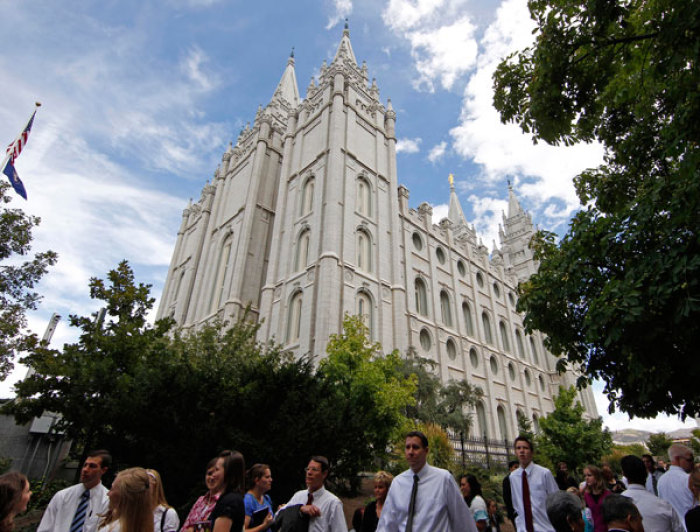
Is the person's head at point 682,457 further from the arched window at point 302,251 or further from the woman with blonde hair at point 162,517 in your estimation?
the arched window at point 302,251

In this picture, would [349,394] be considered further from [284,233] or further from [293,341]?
[284,233]

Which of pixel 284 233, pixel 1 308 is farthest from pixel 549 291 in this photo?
pixel 284 233

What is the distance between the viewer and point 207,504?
336 centimetres

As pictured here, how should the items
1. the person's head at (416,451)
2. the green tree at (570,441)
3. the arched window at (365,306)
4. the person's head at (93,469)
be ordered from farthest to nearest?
the arched window at (365,306), the green tree at (570,441), the person's head at (93,469), the person's head at (416,451)

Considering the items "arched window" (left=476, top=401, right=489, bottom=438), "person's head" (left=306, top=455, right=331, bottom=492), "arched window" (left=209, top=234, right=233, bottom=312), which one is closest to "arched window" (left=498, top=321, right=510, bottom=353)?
"arched window" (left=476, top=401, right=489, bottom=438)

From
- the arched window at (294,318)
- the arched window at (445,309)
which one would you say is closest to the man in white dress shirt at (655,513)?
the arched window at (294,318)

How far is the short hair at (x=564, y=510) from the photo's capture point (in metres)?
3.08

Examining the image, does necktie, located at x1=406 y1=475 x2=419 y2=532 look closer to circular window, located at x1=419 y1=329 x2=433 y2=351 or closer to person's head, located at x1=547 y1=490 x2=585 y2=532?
person's head, located at x1=547 y1=490 x2=585 y2=532

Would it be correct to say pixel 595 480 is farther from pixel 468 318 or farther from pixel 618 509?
pixel 468 318

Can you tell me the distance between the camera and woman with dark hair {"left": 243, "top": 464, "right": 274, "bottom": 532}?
3.56 meters

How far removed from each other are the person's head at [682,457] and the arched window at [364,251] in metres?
18.3

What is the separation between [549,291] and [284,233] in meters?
20.0

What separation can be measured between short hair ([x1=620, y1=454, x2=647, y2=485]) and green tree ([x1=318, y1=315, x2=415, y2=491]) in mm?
5434

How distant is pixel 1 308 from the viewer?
11.5m
